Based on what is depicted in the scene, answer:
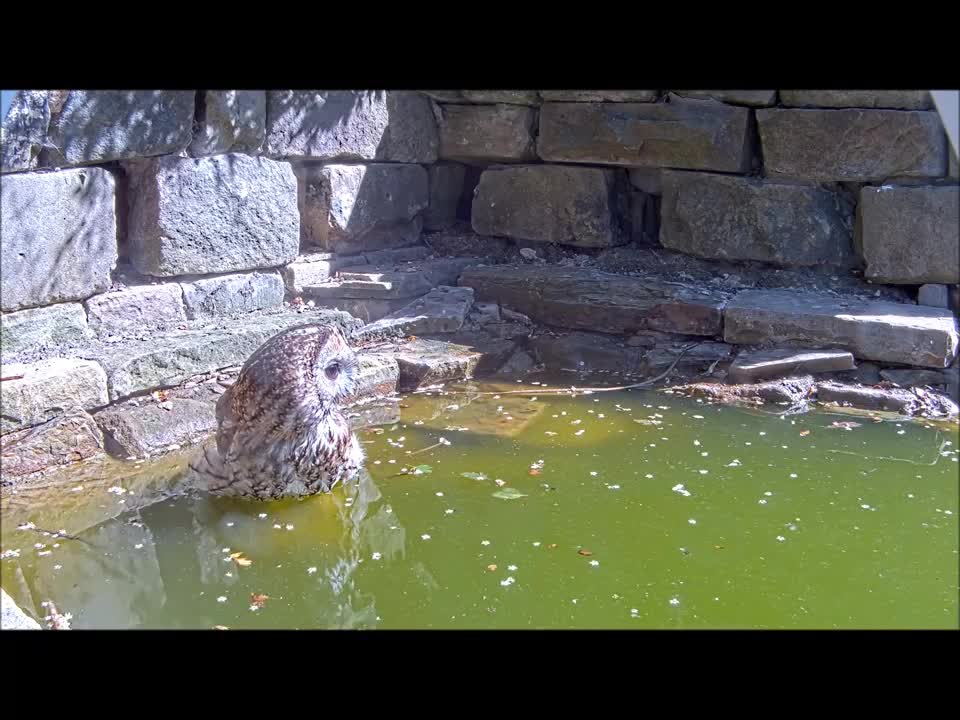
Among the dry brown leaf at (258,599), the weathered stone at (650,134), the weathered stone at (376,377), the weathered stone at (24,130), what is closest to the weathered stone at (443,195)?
the weathered stone at (650,134)

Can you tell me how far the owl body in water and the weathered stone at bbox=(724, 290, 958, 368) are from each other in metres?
2.75

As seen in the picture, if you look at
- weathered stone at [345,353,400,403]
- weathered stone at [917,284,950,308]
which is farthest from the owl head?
weathered stone at [917,284,950,308]

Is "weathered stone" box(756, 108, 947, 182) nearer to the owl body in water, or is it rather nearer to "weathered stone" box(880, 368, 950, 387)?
"weathered stone" box(880, 368, 950, 387)

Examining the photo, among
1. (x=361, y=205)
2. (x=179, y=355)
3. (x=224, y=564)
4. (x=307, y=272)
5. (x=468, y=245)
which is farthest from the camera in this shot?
(x=468, y=245)

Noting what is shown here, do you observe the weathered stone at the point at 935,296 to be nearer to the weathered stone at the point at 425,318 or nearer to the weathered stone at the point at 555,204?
the weathered stone at the point at 555,204

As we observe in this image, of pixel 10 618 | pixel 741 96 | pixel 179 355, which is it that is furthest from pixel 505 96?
pixel 10 618

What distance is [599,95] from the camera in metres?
6.74

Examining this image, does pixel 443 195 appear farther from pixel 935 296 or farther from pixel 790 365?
pixel 935 296

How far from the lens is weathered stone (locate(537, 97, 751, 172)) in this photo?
6352 mm

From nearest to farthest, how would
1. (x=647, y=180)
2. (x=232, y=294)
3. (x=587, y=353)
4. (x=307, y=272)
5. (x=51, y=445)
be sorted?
(x=51, y=445) → (x=232, y=294) → (x=587, y=353) → (x=307, y=272) → (x=647, y=180)

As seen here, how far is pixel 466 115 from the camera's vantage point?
23.4ft

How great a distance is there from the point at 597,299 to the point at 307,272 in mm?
1883

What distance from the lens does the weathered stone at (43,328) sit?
4.63 meters

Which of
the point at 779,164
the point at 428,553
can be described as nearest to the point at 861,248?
the point at 779,164
